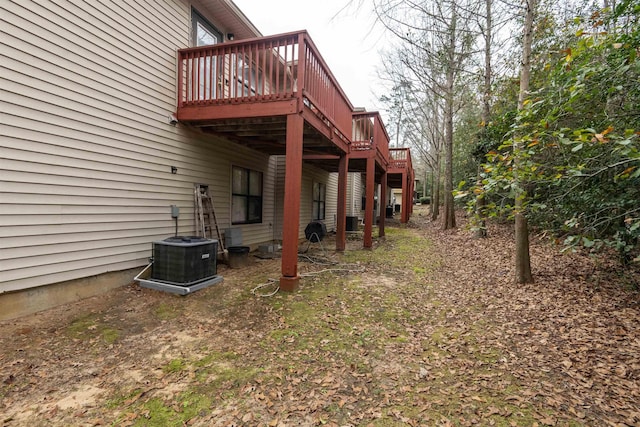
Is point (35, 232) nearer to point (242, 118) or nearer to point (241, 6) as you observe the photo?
point (242, 118)

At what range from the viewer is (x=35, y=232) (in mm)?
3738

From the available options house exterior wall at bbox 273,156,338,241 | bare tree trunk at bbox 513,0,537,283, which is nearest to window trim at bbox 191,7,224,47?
house exterior wall at bbox 273,156,338,241

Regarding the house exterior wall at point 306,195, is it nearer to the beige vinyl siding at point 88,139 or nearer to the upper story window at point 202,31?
the beige vinyl siding at point 88,139

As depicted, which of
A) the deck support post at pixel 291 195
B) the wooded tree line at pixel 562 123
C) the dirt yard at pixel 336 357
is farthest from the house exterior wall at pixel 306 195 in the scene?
the wooded tree line at pixel 562 123

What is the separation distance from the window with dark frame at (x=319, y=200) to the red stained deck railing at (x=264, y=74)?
6012mm

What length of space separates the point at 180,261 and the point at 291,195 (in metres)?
2.02

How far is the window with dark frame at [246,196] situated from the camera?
7.76 metres

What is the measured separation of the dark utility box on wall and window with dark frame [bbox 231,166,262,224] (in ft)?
8.84

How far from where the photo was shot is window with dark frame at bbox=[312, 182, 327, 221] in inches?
501

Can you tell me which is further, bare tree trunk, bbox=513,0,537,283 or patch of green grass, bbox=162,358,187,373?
bare tree trunk, bbox=513,0,537,283

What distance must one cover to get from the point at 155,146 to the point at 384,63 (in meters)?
13.7

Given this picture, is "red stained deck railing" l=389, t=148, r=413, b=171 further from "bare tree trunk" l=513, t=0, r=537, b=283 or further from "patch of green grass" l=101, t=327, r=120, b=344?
"patch of green grass" l=101, t=327, r=120, b=344

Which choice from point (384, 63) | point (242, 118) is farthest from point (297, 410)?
point (384, 63)

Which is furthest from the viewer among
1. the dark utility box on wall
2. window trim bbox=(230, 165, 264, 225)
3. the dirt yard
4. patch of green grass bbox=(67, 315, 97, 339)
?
window trim bbox=(230, 165, 264, 225)
